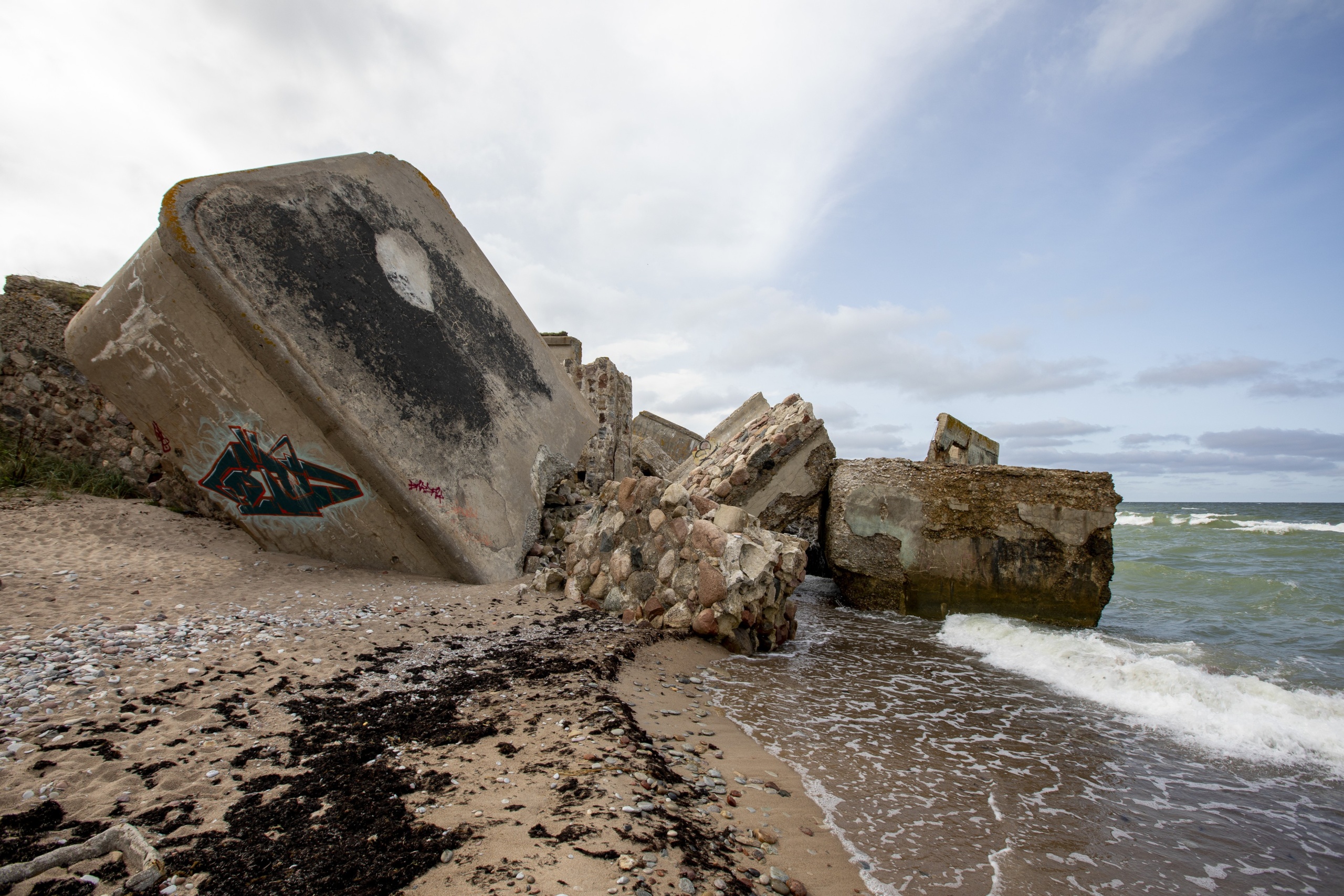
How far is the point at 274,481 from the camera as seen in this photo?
397 cm

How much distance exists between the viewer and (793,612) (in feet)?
13.5

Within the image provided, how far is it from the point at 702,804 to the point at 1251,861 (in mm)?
1738

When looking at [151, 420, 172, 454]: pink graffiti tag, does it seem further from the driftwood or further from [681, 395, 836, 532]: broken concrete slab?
[681, 395, 836, 532]: broken concrete slab

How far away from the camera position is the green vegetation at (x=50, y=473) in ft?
15.6

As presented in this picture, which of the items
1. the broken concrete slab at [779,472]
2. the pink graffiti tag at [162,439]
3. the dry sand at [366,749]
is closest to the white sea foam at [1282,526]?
the broken concrete slab at [779,472]

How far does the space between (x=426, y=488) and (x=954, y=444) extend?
529 centimetres

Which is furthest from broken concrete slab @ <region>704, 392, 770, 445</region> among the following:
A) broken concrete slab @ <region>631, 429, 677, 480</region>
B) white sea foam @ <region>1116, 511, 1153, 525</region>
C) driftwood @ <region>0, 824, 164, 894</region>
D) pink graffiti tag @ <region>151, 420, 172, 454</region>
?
white sea foam @ <region>1116, 511, 1153, 525</region>

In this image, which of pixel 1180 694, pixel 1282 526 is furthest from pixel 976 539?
pixel 1282 526

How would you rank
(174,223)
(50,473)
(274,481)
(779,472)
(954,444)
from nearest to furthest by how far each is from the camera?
(174,223), (274,481), (50,473), (779,472), (954,444)

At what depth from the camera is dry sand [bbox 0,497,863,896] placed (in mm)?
1442

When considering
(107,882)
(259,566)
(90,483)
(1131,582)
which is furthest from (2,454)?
(1131,582)

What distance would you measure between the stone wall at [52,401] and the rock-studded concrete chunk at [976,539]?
227 inches

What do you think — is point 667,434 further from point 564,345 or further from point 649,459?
point 564,345

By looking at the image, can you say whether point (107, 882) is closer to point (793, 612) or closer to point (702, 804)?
point (702, 804)
